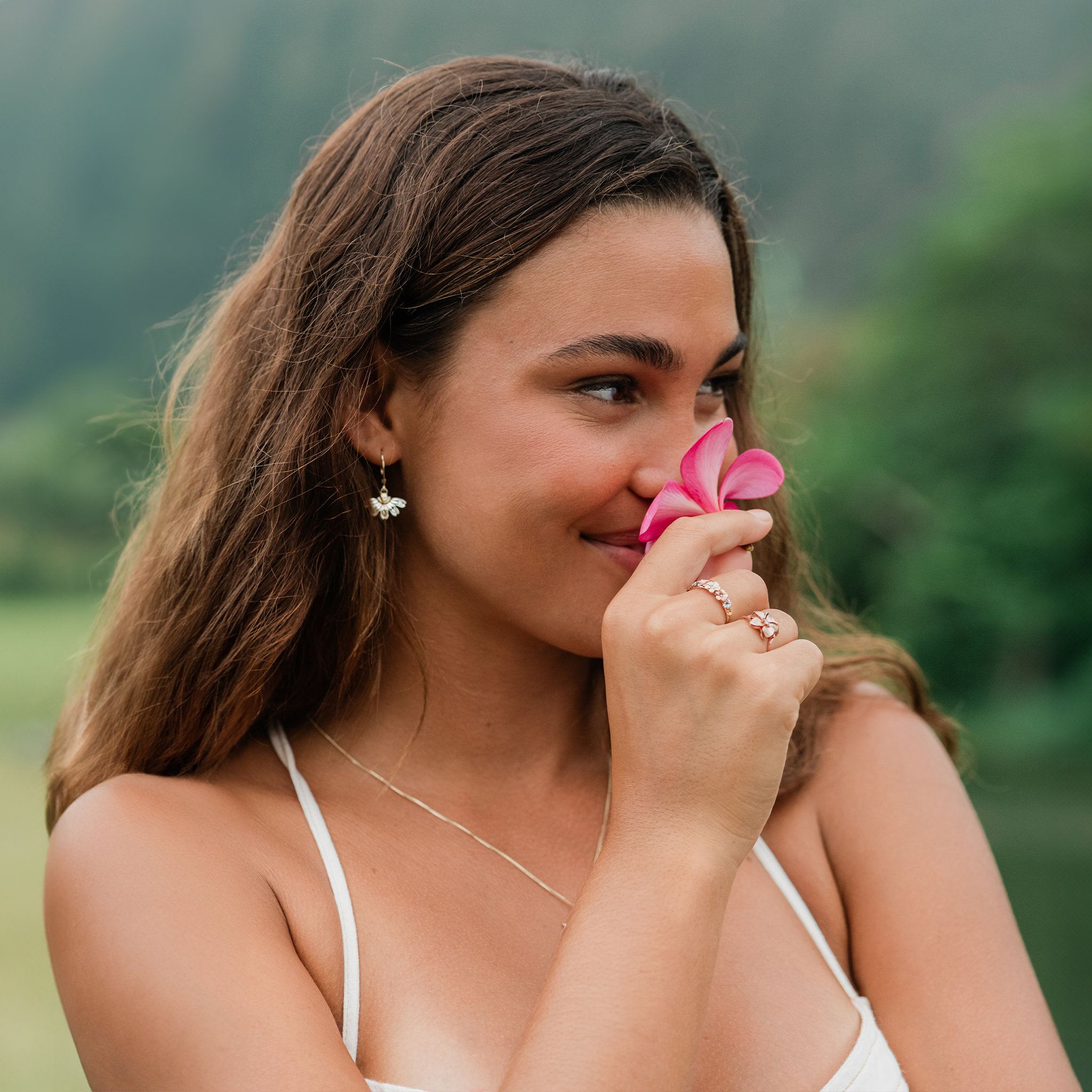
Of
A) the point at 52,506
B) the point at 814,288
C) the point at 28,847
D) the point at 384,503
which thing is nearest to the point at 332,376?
the point at 384,503

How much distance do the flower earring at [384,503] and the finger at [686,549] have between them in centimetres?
63

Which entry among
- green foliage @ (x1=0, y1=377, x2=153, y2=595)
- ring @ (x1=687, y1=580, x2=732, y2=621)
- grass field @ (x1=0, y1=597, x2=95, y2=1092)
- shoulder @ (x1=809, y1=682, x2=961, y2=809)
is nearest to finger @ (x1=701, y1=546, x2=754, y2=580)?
ring @ (x1=687, y1=580, x2=732, y2=621)

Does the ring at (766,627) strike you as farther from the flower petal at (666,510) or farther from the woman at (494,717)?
the flower petal at (666,510)

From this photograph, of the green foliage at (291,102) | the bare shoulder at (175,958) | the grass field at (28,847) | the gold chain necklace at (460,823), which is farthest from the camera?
the green foliage at (291,102)

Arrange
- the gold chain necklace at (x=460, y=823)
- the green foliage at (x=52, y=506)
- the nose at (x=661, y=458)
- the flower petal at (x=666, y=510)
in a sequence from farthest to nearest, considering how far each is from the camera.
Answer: the green foliage at (x=52, y=506) → the gold chain necklace at (x=460, y=823) → the nose at (x=661, y=458) → the flower petal at (x=666, y=510)

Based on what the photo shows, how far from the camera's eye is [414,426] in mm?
2229

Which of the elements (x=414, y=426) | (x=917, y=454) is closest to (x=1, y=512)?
(x=917, y=454)

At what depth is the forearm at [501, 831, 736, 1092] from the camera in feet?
4.84

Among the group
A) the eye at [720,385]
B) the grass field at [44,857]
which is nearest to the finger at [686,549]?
the eye at [720,385]

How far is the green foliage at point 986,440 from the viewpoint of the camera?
2023 cm

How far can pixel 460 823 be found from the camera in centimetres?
225

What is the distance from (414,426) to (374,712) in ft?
2.09

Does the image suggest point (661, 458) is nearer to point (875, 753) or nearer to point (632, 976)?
point (875, 753)

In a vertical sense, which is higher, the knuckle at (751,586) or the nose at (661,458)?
the nose at (661,458)
